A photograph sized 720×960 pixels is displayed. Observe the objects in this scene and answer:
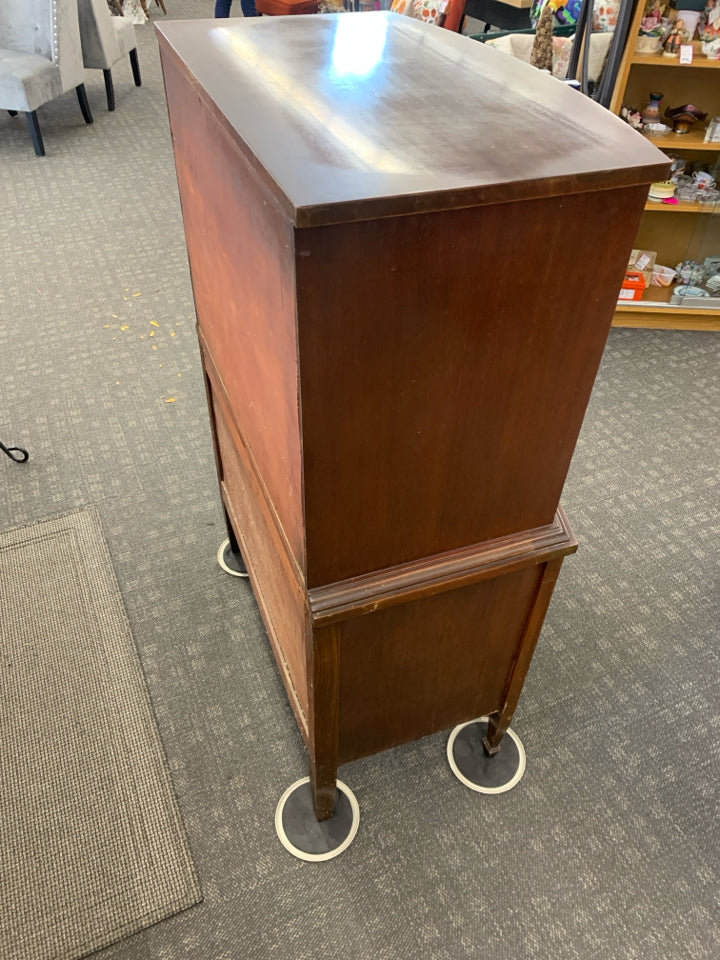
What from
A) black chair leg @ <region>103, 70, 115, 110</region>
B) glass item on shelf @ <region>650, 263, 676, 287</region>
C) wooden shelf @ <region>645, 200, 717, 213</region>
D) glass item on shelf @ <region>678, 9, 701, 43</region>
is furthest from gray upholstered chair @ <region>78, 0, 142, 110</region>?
glass item on shelf @ <region>650, 263, 676, 287</region>

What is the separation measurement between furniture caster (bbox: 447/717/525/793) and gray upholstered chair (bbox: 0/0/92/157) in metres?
3.68

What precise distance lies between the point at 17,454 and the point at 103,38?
10.2ft

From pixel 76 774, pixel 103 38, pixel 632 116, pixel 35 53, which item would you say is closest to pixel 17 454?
pixel 76 774

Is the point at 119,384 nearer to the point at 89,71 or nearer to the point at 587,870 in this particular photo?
the point at 587,870

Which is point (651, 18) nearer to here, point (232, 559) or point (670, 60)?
point (670, 60)

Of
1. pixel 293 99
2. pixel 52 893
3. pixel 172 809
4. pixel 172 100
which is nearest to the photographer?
pixel 293 99

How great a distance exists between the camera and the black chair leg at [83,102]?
4.01 meters

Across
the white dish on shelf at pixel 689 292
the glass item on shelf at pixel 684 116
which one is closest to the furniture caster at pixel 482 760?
the white dish on shelf at pixel 689 292

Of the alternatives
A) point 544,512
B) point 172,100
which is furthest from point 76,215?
point 544,512

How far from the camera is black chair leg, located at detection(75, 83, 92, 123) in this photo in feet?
13.1

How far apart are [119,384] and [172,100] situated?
143cm

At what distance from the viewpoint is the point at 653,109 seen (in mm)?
2463

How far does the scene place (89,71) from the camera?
15.6 feet

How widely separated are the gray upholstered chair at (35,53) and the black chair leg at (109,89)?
0.34m
